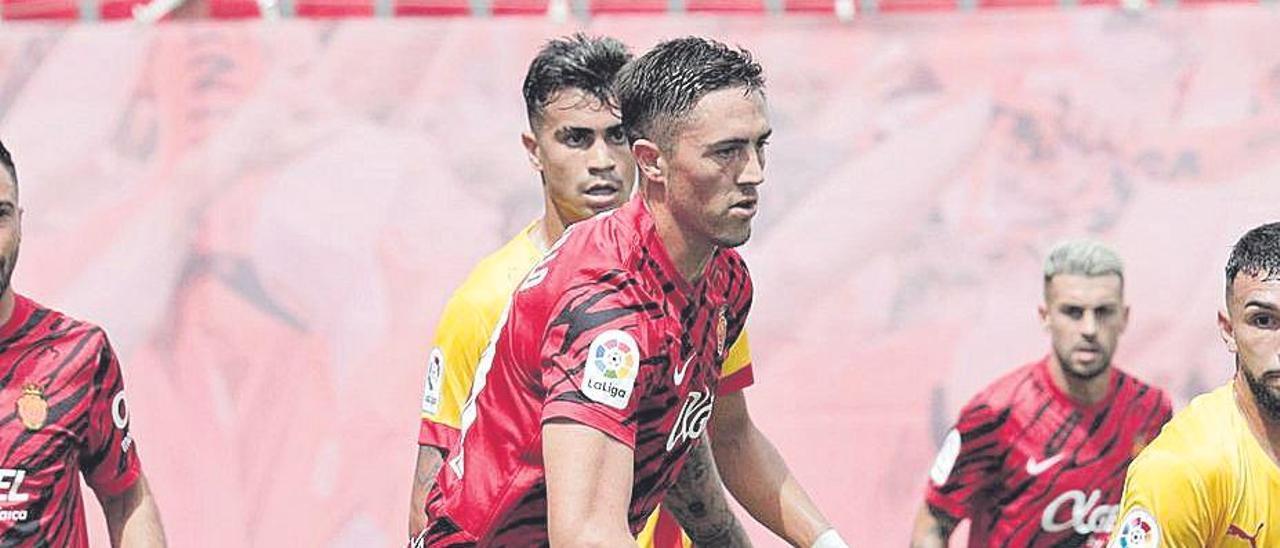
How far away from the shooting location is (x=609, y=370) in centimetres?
445

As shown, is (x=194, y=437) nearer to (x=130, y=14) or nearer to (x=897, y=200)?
(x=130, y=14)

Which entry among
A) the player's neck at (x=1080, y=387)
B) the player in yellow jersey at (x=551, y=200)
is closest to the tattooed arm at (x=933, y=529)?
the player's neck at (x=1080, y=387)

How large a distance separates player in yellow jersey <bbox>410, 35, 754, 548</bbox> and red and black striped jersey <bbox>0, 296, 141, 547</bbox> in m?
0.95

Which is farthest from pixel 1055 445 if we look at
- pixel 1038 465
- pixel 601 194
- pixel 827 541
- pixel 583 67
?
pixel 827 541

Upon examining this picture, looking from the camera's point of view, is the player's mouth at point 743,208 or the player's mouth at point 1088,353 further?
the player's mouth at point 1088,353

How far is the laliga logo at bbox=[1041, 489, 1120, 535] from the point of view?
315 inches

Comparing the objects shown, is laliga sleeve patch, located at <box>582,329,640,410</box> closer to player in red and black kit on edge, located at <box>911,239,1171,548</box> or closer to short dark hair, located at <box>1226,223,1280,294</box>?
short dark hair, located at <box>1226,223,1280,294</box>

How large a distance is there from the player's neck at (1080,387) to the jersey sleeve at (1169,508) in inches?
123

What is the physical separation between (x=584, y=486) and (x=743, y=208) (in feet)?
2.32

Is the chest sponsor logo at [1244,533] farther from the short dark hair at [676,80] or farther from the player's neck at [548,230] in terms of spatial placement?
the player's neck at [548,230]

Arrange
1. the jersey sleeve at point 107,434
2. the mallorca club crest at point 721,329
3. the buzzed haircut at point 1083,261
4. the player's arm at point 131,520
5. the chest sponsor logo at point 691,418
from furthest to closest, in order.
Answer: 1. the buzzed haircut at point 1083,261
2. the player's arm at point 131,520
3. the jersey sleeve at point 107,434
4. the mallorca club crest at point 721,329
5. the chest sponsor logo at point 691,418

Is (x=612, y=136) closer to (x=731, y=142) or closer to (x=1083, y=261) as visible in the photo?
(x=731, y=142)

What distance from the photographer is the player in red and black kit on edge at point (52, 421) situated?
5539 mm

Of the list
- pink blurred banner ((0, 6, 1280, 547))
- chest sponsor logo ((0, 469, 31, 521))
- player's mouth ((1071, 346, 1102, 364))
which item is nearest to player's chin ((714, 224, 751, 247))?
chest sponsor logo ((0, 469, 31, 521))
